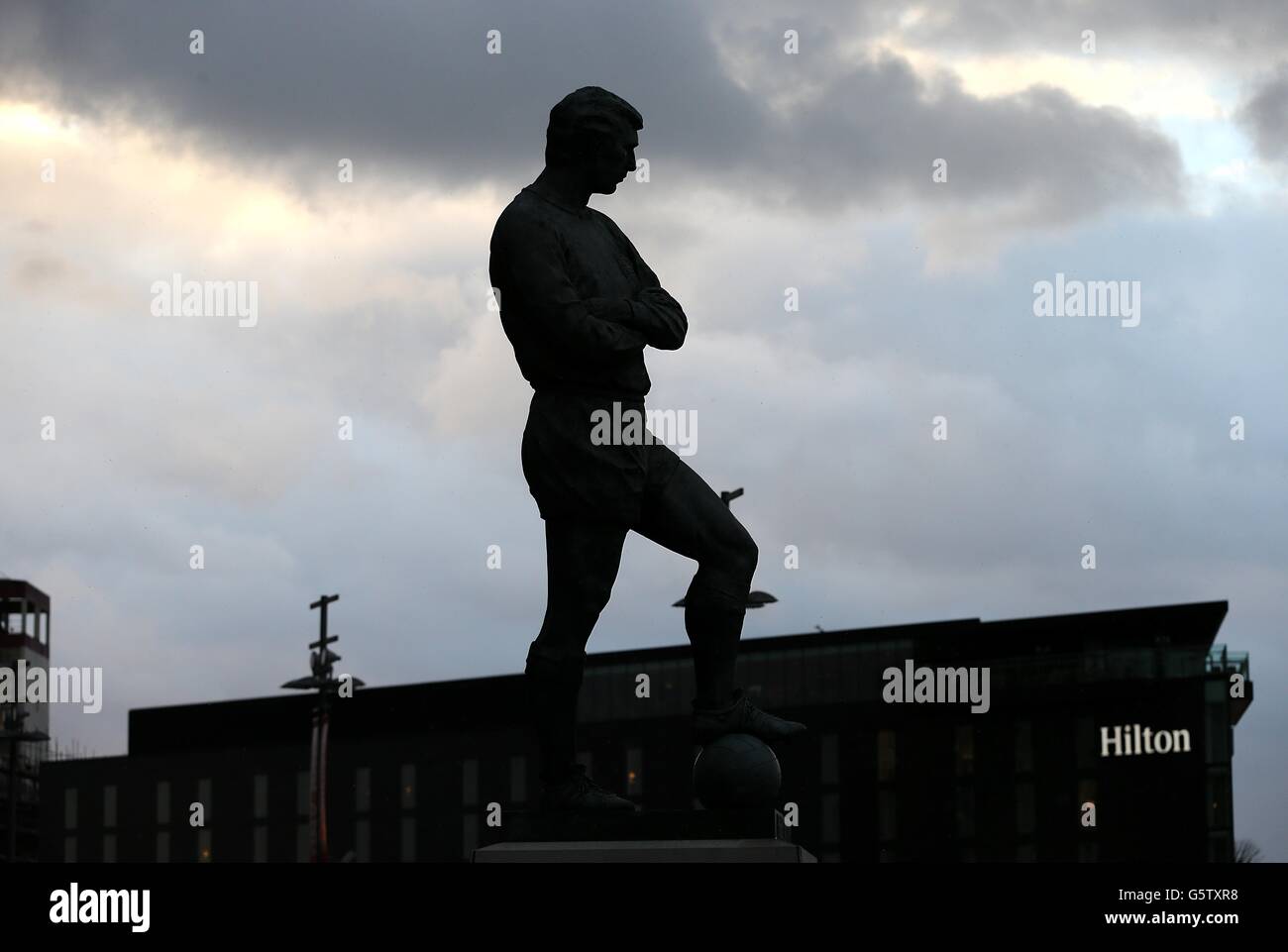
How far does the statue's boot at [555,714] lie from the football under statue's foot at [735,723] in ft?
1.71

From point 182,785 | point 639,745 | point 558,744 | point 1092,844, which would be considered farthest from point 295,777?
point 558,744

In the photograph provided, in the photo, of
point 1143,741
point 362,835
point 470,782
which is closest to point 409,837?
point 362,835

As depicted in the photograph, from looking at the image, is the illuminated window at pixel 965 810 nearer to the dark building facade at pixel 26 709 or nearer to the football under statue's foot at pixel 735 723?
the dark building facade at pixel 26 709

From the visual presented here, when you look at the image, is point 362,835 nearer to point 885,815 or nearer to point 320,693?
point 885,815

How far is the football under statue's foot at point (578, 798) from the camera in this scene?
389 inches

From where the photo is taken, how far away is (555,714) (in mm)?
10172

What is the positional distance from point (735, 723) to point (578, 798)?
0.86 m

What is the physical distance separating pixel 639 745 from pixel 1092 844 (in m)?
20.7

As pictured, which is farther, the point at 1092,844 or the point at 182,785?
the point at 182,785
